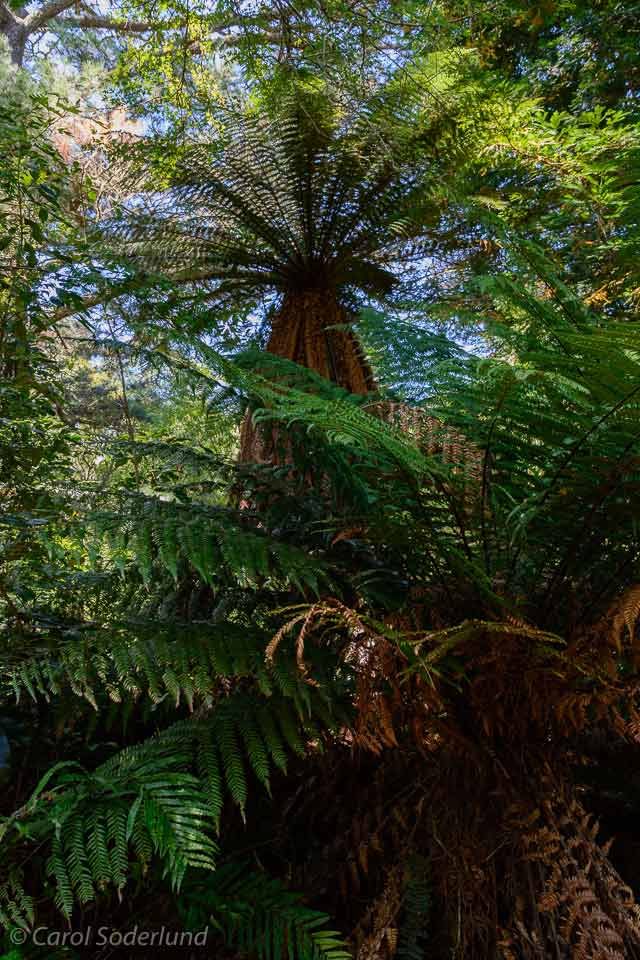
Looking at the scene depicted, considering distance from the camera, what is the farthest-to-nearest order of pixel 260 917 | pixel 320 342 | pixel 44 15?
pixel 44 15 → pixel 320 342 → pixel 260 917

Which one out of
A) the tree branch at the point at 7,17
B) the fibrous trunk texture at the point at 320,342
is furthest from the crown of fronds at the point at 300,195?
the tree branch at the point at 7,17

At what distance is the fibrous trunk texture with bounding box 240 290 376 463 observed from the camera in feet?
7.07

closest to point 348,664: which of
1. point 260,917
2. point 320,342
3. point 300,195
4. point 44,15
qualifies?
point 260,917

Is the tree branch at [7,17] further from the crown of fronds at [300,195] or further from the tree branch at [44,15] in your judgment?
the crown of fronds at [300,195]

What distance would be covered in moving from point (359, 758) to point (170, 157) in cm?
231

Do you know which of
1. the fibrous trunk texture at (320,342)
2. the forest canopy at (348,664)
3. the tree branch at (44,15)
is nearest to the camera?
the forest canopy at (348,664)

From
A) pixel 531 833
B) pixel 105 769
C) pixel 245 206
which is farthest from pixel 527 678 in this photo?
pixel 245 206

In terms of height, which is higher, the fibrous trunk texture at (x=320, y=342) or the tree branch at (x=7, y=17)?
the tree branch at (x=7, y=17)

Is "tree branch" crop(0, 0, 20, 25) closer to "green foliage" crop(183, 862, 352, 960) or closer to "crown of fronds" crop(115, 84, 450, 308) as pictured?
"crown of fronds" crop(115, 84, 450, 308)

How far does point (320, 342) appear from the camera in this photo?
217 cm

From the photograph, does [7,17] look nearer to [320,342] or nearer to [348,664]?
[320,342]

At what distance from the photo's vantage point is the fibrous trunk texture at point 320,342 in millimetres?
2156

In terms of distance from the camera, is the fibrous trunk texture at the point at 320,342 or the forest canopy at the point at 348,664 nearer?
the forest canopy at the point at 348,664

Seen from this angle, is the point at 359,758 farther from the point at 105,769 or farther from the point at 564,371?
the point at 564,371
